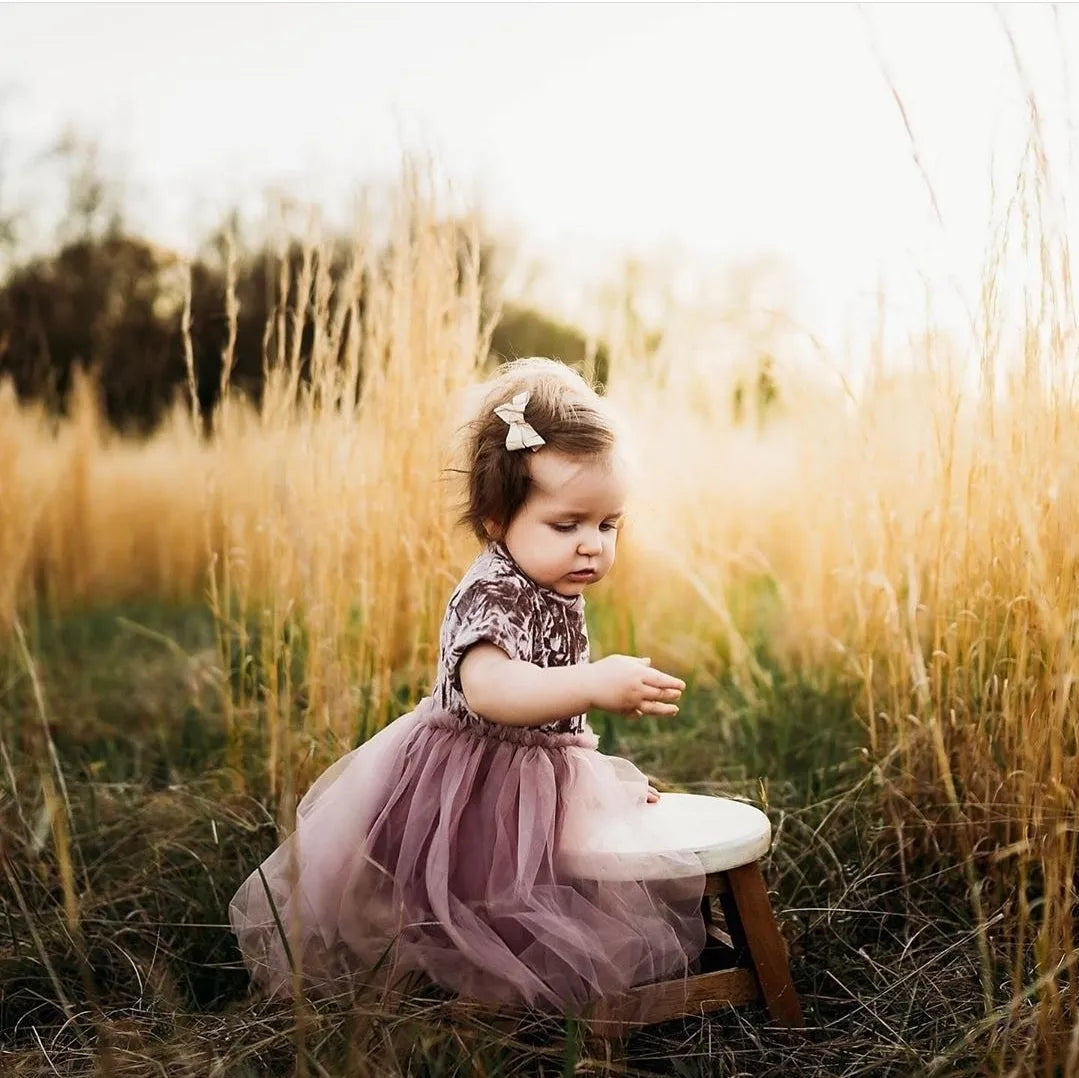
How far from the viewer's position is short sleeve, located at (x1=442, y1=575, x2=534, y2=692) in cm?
153

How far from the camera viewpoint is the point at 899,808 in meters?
2.10

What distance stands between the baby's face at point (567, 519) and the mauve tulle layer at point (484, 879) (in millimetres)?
229

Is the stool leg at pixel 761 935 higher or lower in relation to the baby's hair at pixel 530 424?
lower

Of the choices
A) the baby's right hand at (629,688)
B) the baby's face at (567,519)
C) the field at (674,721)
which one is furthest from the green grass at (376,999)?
the baby's face at (567,519)

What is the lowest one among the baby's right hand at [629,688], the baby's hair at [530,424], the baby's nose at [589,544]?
the baby's right hand at [629,688]

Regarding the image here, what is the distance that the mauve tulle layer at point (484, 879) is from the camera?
5.01 ft

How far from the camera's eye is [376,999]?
62.3 inches

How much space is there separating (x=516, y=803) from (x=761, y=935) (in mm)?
371

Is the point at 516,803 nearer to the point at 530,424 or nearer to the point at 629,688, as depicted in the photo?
the point at 629,688

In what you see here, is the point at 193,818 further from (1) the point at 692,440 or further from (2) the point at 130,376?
(2) the point at 130,376

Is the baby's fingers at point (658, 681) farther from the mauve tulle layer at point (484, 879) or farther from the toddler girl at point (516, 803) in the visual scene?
the mauve tulle layer at point (484, 879)

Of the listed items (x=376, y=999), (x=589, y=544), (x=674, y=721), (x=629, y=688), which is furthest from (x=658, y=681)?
(x=674, y=721)

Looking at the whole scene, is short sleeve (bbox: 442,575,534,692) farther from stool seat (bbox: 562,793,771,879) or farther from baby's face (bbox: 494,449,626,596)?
stool seat (bbox: 562,793,771,879)

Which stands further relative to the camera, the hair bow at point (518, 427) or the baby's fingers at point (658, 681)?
the hair bow at point (518, 427)
